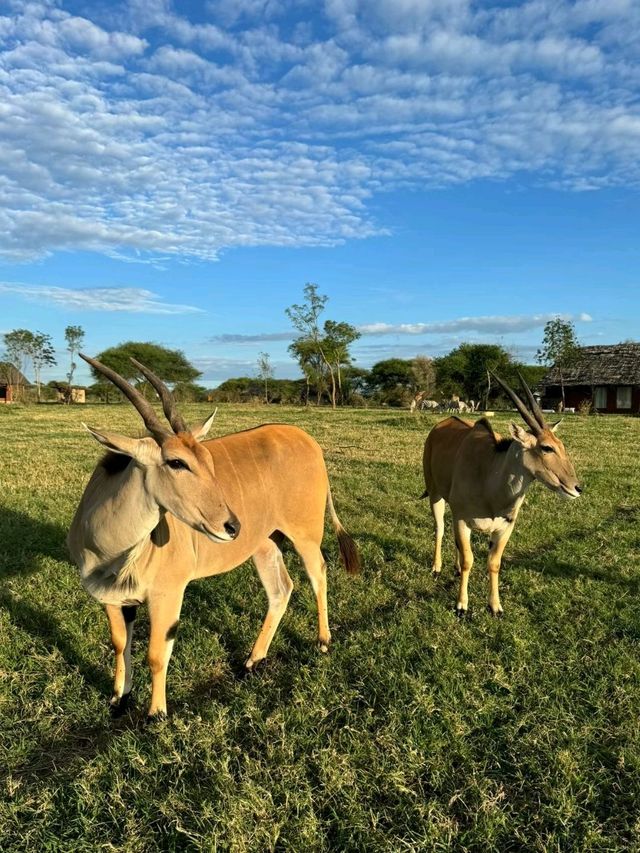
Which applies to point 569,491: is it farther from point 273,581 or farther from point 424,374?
point 424,374

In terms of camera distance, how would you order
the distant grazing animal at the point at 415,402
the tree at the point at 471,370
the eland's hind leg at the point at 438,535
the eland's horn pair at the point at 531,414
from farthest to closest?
1. the tree at the point at 471,370
2. the distant grazing animal at the point at 415,402
3. the eland's hind leg at the point at 438,535
4. the eland's horn pair at the point at 531,414

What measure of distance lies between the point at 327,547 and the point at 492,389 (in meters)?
48.5

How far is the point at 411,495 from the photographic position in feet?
32.9

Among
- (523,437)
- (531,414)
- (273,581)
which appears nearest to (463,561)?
(523,437)

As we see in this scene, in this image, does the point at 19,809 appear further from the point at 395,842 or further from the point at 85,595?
the point at 85,595

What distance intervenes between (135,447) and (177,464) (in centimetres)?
26

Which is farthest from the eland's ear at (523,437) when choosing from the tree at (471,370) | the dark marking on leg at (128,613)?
the tree at (471,370)

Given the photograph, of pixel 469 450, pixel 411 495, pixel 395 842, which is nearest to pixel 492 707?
pixel 395 842

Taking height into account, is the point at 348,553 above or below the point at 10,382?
below

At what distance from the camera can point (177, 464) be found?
3.57 metres

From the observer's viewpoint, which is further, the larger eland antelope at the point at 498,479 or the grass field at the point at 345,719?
the larger eland antelope at the point at 498,479

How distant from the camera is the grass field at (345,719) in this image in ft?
9.23

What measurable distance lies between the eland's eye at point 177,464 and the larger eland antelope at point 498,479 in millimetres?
2930

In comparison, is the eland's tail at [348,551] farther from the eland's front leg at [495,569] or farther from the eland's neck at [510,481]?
the eland's neck at [510,481]
